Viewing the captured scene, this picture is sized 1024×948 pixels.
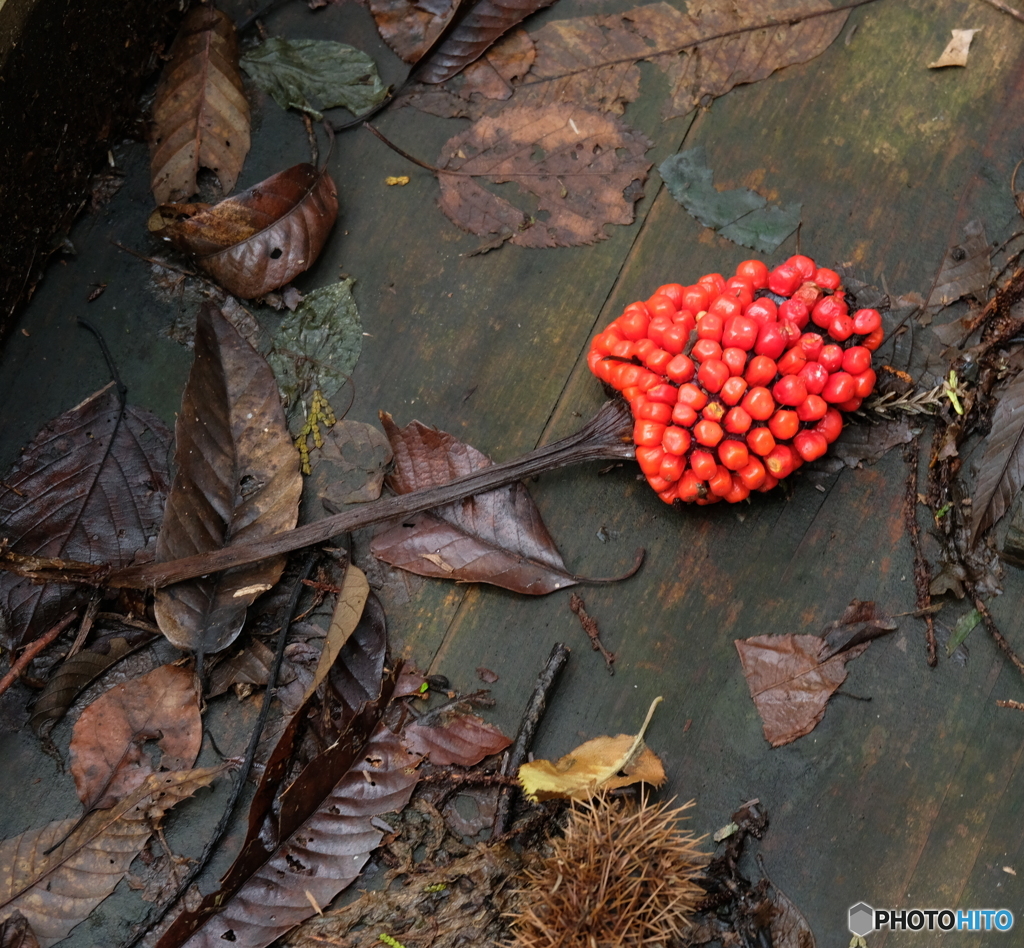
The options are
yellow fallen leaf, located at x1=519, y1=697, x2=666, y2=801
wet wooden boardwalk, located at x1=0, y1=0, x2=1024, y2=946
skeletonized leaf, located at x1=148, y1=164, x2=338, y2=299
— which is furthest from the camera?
skeletonized leaf, located at x1=148, y1=164, x2=338, y2=299

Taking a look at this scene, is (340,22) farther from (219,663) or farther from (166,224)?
(219,663)

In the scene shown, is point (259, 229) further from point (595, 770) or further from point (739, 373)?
point (595, 770)

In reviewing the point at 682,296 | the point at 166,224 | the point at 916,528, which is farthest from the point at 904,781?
the point at 166,224

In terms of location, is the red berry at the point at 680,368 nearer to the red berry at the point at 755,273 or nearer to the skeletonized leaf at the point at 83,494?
the red berry at the point at 755,273

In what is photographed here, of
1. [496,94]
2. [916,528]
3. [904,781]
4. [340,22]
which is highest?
[340,22]

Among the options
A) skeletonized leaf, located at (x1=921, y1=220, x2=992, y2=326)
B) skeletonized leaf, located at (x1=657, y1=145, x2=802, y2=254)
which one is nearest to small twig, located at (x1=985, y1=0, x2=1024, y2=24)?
skeletonized leaf, located at (x1=921, y1=220, x2=992, y2=326)

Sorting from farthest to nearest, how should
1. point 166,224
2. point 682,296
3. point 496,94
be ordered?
1. point 496,94
2. point 166,224
3. point 682,296

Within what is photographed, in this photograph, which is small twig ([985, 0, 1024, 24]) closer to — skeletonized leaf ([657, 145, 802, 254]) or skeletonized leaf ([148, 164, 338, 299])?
skeletonized leaf ([657, 145, 802, 254])
